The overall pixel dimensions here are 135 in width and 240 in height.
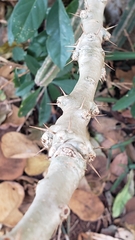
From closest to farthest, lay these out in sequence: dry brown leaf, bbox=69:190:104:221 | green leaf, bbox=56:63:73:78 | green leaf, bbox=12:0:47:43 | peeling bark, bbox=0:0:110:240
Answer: peeling bark, bbox=0:0:110:240
green leaf, bbox=12:0:47:43
green leaf, bbox=56:63:73:78
dry brown leaf, bbox=69:190:104:221

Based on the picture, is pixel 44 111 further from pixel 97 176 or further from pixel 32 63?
pixel 97 176

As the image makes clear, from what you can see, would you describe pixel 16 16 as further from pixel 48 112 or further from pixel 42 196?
pixel 42 196

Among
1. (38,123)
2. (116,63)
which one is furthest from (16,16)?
(116,63)

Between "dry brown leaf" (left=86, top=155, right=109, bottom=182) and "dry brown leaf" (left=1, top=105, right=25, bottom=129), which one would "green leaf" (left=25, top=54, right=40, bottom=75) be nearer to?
"dry brown leaf" (left=1, top=105, right=25, bottom=129)

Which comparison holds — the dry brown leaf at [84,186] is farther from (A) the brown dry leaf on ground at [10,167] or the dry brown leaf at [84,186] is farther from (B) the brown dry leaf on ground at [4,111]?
(B) the brown dry leaf on ground at [4,111]

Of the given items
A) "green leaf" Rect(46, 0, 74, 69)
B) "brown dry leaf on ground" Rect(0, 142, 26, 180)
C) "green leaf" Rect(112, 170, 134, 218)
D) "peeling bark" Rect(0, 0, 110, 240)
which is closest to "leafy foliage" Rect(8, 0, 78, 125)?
"green leaf" Rect(46, 0, 74, 69)

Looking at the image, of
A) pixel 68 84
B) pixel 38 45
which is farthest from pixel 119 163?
pixel 38 45
